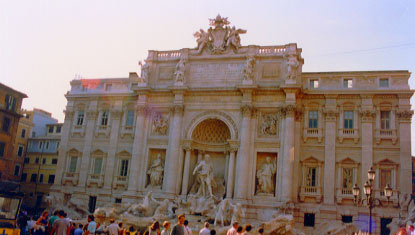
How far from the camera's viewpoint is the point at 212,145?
33.9 m

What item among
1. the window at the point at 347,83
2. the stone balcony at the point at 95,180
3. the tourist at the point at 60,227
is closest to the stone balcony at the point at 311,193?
the window at the point at 347,83

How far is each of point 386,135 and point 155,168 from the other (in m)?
17.5

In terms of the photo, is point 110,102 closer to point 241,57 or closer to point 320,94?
point 241,57

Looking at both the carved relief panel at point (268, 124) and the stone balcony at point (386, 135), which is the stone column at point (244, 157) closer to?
the carved relief panel at point (268, 124)

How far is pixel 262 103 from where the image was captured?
3161 cm

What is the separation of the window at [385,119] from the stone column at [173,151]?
1498 cm

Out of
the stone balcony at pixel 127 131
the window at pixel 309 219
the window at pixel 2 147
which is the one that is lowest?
the window at pixel 309 219

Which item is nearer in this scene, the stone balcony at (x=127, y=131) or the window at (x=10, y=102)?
the stone balcony at (x=127, y=131)

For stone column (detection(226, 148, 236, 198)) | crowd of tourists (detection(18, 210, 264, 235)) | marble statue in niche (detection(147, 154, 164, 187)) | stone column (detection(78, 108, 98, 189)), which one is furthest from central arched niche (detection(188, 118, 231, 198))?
crowd of tourists (detection(18, 210, 264, 235))

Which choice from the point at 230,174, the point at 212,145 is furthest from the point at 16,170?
the point at 230,174

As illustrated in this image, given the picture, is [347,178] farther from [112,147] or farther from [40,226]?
[40,226]

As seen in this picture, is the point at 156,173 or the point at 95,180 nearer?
the point at 156,173

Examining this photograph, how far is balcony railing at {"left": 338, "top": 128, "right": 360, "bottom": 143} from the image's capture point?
30156mm

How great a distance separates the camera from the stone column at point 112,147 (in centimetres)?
3553
